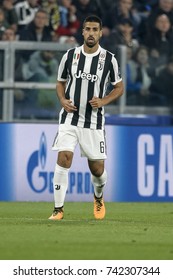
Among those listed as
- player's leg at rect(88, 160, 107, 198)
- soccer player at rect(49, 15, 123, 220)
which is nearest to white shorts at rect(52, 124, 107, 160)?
soccer player at rect(49, 15, 123, 220)

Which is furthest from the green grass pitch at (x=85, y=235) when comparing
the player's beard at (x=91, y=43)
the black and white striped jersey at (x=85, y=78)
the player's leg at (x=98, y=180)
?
the player's beard at (x=91, y=43)

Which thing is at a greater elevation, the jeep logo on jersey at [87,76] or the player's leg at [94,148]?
the jeep logo on jersey at [87,76]

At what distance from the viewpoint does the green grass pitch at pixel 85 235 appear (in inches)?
412

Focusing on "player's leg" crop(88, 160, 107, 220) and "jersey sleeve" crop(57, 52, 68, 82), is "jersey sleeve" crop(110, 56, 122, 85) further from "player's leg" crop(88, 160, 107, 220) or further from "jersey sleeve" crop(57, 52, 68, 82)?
"player's leg" crop(88, 160, 107, 220)

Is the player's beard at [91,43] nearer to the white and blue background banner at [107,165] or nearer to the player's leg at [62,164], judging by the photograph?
the player's leg at [62,164]

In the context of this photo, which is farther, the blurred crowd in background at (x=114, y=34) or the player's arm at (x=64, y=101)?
the blurred crowd in background at (x=114, y=34)

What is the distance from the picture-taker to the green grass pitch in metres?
10.5

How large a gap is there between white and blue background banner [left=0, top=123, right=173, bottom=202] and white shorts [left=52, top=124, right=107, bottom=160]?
433 cm

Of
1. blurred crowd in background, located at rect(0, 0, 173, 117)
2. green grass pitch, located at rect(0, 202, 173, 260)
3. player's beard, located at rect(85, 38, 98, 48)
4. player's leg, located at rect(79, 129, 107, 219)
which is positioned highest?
blurred crowd in background, located at rect(0, 0, 173, 117)

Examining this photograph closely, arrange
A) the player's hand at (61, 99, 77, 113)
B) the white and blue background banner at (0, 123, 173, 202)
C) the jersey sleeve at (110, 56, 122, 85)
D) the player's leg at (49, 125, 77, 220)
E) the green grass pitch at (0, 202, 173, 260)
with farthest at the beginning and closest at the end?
the white and blue background banner at (0, 123, 173, 202) < the jersey sleeve at (110, 56, 122, 85) < the player's hand at (61, 99, 77, 113) < the player's leg at (49, 125, 77, 220) < the green grass pitch at (0, 202, 173, 260)

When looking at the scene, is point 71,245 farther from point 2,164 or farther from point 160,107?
point 160,107

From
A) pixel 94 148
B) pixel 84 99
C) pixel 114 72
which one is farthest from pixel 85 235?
pixel 114 72

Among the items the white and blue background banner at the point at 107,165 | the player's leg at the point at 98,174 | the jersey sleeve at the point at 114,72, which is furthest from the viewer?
the white and blue background banner at the point at 107,165
